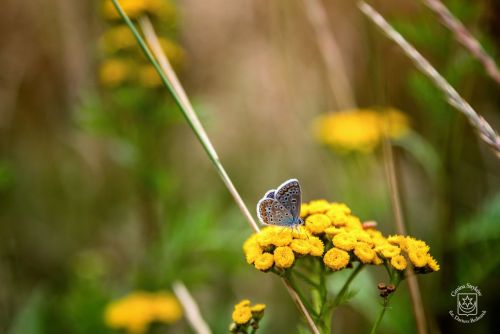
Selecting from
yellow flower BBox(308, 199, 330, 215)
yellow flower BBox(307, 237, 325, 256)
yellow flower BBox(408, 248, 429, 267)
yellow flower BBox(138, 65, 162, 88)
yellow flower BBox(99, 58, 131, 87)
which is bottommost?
yellow flower BBox(408, 248, 429, 267)

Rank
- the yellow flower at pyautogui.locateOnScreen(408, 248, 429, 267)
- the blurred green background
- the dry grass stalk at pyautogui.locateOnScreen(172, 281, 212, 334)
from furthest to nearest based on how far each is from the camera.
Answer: the blurred green background → the dry grass stalk at pyautogui.locateOnScreen(172, 281, 212, 334) → the yellow flower at pyautogui.locateOnScreen(408, 248, 429, 267)

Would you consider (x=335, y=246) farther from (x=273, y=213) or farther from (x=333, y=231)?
(x=273, y=213)

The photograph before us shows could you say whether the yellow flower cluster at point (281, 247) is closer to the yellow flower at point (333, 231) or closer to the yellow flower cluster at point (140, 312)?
the yellow flower at point (333, 231)

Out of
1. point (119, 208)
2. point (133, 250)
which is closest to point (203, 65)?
point (119, 208)

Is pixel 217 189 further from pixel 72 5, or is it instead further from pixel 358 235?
pixel 358 235

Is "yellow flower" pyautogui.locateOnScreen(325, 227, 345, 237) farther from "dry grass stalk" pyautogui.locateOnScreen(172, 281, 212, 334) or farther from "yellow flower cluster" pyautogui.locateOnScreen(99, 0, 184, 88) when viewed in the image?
"yellow flower cluster" pyautogui.locateOnScreen(99, 0, 184, 88)

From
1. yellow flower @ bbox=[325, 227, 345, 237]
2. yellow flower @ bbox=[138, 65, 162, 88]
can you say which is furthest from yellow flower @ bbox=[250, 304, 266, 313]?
yellow flower @ bbox=[138, 65, 162, 88]
